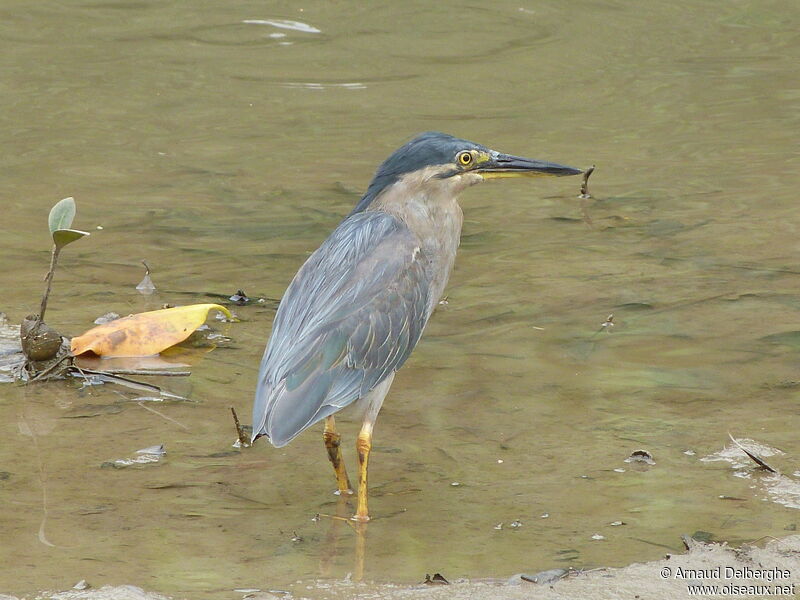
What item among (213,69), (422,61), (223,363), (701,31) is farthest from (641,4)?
(223,363)

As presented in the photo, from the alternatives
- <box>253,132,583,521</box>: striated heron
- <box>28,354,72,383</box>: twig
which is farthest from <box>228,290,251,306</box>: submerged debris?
<box>253,132,583,521</box>: striated heron

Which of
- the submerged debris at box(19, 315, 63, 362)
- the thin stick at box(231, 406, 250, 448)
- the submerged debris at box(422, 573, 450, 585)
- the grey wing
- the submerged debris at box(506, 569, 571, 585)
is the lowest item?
the thin stick at box(231, 406, 250, 448)

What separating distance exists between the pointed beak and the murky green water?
34.5 inches

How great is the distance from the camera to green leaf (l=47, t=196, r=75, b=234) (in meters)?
5.13

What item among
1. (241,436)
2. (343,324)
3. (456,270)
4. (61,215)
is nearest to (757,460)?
(343,324)

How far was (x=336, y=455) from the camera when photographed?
14.8 ft

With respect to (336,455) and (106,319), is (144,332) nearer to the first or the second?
(106,319)

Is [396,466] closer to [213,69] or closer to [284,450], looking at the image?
[284,450]

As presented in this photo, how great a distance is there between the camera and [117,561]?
3.79 m

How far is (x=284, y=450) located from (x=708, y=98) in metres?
6.46

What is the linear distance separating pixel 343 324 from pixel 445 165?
837mm

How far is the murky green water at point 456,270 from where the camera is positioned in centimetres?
409

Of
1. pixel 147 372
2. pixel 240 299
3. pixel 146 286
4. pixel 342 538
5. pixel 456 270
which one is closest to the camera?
pixel 342 538

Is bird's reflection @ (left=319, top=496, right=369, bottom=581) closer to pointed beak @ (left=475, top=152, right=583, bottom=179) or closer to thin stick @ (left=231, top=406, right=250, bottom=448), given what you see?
thin stick @ (left=231, top=406, right=250, bottom=448)
